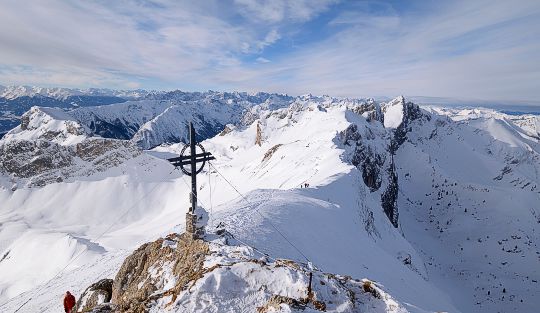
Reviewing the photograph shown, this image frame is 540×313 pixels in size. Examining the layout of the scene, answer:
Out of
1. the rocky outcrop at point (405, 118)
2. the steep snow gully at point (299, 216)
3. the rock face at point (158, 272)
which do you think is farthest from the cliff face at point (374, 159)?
the rock face at point (158, 272)

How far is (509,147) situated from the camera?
597 ft

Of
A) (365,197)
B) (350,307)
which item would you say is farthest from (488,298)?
(350,307)

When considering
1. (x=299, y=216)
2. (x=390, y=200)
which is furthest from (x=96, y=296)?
(x=390, y=200)

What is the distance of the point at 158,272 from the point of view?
13.5m

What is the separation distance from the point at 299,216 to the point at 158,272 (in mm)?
10490

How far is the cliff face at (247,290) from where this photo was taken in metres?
9.73

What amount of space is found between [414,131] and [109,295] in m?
142

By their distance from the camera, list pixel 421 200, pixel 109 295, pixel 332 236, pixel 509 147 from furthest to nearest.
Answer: pixel 509 147
pixel 421 200
pixel 332 236
pixel 109 295

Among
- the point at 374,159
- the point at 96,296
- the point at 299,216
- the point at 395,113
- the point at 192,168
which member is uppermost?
the point at 395,113

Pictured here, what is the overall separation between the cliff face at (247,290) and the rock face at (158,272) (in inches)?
1.8

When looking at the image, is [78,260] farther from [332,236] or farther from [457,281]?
[457,281]

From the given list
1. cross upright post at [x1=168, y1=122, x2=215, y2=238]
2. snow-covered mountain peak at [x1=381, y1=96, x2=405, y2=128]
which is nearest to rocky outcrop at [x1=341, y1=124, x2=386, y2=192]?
cross upright post at [x1=168, y1=122, x2=215, y2=238]

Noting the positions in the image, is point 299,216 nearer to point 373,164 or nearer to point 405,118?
point 373,164

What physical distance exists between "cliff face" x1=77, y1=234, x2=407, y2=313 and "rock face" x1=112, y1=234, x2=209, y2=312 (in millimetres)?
45
